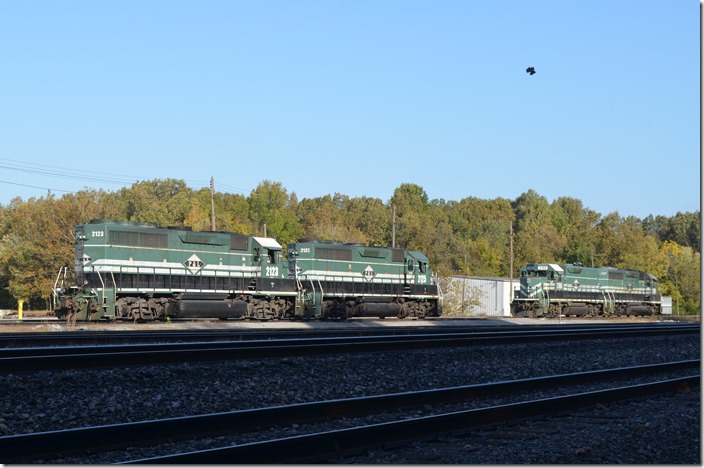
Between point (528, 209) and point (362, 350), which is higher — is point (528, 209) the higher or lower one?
the higher one

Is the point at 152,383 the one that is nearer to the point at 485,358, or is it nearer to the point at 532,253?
the point at 485,358

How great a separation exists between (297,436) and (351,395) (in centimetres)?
403

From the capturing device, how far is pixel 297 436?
7.39 m

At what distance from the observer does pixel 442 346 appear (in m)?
16.9

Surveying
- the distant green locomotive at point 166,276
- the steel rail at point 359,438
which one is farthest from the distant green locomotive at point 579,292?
the steel rail at point 359,438

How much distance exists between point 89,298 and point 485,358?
617 inches

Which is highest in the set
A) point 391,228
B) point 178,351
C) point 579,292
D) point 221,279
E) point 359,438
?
point 391,228

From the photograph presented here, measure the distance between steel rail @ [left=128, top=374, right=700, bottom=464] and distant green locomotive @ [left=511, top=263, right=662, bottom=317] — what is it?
35.4 meters

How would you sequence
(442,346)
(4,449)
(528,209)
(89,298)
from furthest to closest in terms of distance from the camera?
1. (528,209)
2. (89,298)
3. (442,346)
4. (4,449)

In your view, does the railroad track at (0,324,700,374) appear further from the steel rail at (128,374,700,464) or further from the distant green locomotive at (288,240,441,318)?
the distant green locomotive at (288,240,441,318)

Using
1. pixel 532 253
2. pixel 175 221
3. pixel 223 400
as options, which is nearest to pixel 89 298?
pixel 223 400

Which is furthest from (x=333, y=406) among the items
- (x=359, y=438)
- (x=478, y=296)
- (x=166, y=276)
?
(x=478, y=296)

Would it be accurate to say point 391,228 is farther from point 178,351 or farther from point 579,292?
point 178,351

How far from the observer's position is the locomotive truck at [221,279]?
27.4m
